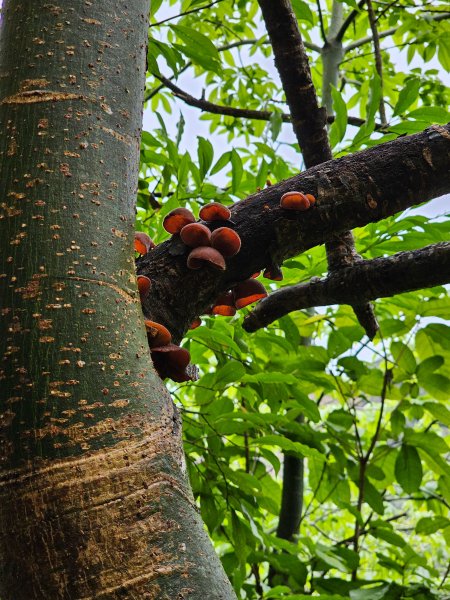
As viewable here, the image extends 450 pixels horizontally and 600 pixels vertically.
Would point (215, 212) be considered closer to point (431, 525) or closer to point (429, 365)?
point (429, 365)

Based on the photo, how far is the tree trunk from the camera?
1.52 ft

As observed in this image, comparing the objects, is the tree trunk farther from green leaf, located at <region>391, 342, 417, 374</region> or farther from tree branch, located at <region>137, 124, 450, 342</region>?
green leaf, located at <region>391, 342, 417, 374</region>

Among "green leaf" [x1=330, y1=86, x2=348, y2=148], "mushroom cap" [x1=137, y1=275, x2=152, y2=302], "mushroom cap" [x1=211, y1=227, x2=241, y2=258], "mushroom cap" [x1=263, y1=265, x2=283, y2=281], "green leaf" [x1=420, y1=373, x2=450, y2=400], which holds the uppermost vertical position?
"green leaf" [x1=330, y1=86, x2=348, y2=148]

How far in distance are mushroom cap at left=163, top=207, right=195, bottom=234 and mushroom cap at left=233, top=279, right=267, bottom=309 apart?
118 millimetres

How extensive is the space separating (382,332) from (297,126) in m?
0.82

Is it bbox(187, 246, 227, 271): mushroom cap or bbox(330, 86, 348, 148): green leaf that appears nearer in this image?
bbox(187, 246, 227, 271): mushroom cap

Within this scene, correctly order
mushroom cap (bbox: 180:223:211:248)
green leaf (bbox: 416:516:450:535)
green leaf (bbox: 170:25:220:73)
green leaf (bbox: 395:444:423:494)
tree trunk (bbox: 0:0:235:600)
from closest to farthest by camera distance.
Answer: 1. tree trunk (bbox: 0:0:235:600)
2. mushroom cap (bbox: 180:223:211:248)
3. green leaf (bbox: 170:25:220:73)
4. green leaf (bbox: 395:444:423:494)
5. green leaf (bbox: 416:516:450:535)

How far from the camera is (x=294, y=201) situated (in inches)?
32.2

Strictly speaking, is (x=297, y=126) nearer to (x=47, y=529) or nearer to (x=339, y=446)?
(x=47, y=529)

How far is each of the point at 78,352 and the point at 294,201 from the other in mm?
403

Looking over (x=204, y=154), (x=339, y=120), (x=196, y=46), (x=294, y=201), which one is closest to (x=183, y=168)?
(x=204, y=154)

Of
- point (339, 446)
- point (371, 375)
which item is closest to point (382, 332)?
point (371, 375)

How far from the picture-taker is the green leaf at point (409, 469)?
5.56ft

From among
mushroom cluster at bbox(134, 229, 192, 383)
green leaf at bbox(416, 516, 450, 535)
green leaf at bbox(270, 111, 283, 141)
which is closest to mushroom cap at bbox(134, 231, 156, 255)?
mushroom cluster at bbox(134, 229, 192, 383)
